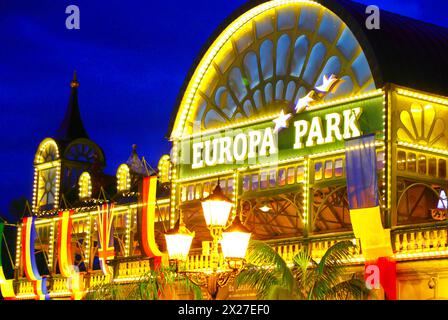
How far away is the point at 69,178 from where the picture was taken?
62.0 m

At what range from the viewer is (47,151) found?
62594 mm

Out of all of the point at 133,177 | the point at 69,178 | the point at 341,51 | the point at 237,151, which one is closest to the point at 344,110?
the point at 341,51

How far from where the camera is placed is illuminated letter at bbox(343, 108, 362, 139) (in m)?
38.2

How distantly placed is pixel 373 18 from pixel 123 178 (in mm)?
21708

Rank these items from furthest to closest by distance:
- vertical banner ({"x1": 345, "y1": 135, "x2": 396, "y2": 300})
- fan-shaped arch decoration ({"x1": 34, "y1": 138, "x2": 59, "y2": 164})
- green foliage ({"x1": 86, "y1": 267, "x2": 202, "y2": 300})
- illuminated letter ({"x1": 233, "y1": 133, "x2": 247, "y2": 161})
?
1. fan-shaped arch decoration ({"x1": 34, "y1": 138, "x2": 59, "y2": 164})
2. illuminated letter ({"x1": 233, "y1": 133, "x2": 247, "y2": 161})
3. vertical banner ({"x1": 345, "y1": 135, "x2": 396, "y2": 300})
4. green foliage ({"x1": 86, "y1": 267, "x2": 202, "y2": 300})

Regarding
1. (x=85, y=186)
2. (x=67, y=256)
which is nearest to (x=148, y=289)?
(x=67, y=256)

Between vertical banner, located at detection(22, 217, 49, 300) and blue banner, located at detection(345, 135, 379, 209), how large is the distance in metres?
22.4

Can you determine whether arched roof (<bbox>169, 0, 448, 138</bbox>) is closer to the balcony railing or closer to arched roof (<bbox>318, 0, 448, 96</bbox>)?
arched roof (<bbox>318, 0, 448, 96</bbox>)

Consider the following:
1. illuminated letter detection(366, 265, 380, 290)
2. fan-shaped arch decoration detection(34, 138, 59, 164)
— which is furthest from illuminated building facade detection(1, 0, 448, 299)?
fan-shaped arch decoration detection(34, 138, 59, 164)

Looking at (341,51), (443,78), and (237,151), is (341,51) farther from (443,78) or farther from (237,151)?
(237,151)

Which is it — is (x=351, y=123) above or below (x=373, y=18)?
below

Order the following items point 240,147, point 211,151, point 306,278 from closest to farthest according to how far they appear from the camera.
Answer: point 306,278 → point 240,147 → point 211,151

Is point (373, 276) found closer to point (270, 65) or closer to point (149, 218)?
point (270, 65)
